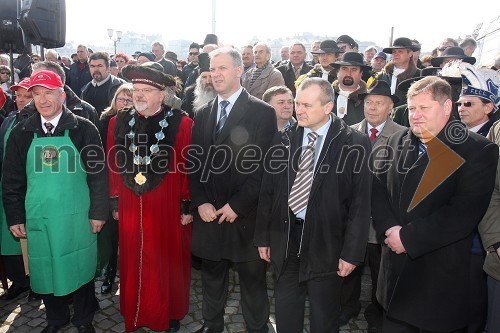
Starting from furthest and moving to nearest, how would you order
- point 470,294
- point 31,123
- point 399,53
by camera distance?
point 399,53, point 31,123, point 470,294

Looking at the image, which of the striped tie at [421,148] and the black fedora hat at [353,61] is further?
the black fedora hat at [353,61]

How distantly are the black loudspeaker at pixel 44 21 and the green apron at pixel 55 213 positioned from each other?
3.11 metres

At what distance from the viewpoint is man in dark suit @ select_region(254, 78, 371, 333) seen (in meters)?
2.87

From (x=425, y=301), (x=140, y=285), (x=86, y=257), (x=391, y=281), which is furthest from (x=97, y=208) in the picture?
(x=425, y=301)

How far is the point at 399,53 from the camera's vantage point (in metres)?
5.50

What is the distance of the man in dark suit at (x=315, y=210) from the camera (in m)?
2.87

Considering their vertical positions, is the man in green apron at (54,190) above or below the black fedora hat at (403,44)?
below

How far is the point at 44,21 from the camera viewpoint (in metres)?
5.65

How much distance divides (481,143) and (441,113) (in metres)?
0.31

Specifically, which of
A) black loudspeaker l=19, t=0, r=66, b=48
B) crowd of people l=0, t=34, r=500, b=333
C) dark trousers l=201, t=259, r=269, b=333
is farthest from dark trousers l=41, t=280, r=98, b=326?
black loudspeaker l=19, t=0, r=66, b=48

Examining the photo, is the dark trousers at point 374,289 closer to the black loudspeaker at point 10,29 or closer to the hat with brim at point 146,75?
the hat with brim at point 146,75

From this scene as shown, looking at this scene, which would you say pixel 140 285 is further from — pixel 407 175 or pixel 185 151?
pixel 407 175

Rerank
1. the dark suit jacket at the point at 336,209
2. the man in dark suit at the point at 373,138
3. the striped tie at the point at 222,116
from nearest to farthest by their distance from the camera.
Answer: the dark suit jacket at the point at 336,209
the striped tie at the point at 222,116
the man in dark suit at the point at 373,138

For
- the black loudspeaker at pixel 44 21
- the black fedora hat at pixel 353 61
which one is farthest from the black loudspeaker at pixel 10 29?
the black fedora hat at pixel 353 61
